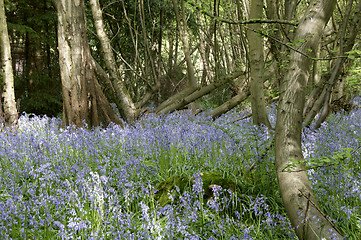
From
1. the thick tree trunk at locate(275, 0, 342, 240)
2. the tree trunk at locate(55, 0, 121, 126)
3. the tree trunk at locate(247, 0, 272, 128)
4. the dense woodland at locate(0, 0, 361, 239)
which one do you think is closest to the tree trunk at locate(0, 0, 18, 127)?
the dense woodland at locate(0, 0, 361, 239)

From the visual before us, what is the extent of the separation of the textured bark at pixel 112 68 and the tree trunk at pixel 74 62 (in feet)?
2.45

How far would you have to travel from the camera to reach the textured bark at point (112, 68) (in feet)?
28.0

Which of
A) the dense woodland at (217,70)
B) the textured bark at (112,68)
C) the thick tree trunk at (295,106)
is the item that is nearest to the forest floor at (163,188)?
the thick tree trunk at (295,106)

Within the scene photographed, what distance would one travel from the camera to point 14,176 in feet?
14.8

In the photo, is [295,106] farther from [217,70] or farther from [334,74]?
[217,70]

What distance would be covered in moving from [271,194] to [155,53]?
469 inches

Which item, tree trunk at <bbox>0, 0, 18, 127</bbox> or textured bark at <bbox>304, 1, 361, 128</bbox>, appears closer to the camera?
textured bark at <bbox>304, 1, 361, 128</bbox>

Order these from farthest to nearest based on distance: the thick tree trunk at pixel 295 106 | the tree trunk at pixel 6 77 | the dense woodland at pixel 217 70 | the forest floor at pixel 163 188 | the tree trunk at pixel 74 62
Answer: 1. the tree trunk at pixel 6 77
2. the tree trunk at pixel 74 62
3. the forest floor at pixel 163 188
4. the dense woodland at pixel 217 70
5. the thick tree trunk at pixel 295 106

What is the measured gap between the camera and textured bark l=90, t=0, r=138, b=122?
A: 8.55 metres

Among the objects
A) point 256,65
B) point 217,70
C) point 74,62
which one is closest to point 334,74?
point 256,65

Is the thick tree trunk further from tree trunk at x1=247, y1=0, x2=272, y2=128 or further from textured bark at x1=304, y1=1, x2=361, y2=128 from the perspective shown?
tree trunk at x1=247, y1=0, x2=272, y2=128

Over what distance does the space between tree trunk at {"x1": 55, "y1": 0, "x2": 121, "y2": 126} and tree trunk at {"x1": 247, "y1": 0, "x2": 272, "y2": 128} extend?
3.98 meters

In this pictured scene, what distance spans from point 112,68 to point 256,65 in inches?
173

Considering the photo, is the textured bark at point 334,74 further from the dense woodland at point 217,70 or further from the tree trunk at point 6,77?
the tree trunk at point 6,77
